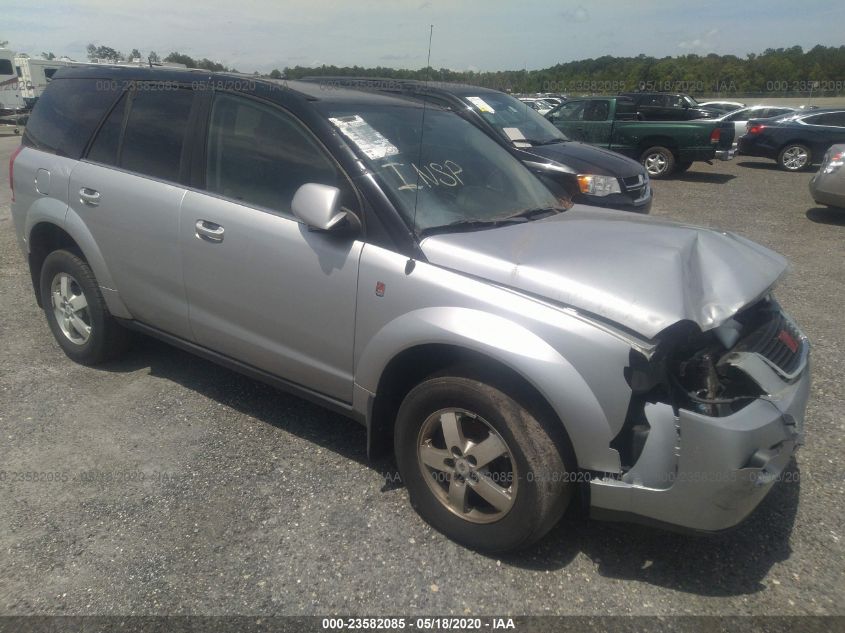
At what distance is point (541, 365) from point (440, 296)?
1.69 feet

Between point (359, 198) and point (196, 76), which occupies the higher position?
point (196, 76)

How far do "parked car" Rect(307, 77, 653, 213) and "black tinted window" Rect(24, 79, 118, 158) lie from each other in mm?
2870

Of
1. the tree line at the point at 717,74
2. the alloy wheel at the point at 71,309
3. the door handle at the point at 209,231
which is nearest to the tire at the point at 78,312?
the alloy wheel at the point at 71,309

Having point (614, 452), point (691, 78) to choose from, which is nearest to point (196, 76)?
point (614, 452)

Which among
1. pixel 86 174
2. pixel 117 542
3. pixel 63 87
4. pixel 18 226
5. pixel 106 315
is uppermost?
pixel 63 87

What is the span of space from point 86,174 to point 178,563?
250 cm

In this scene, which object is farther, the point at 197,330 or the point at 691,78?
the point at 691,78

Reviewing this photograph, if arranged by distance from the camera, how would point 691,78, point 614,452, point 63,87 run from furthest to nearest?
1. point 691,78
2. point 63,87
3. point 614,452

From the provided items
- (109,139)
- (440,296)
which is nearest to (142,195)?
(109,139)

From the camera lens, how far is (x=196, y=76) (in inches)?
146

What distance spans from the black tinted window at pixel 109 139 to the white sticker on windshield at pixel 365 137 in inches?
64.4

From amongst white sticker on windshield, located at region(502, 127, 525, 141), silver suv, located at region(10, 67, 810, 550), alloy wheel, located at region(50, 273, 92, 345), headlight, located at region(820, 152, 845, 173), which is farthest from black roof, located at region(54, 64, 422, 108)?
headlight, located at region(820, 152, 845, 173)

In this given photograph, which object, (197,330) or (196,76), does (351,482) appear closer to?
(197,330)

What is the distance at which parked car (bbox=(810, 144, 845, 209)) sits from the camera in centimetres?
924
